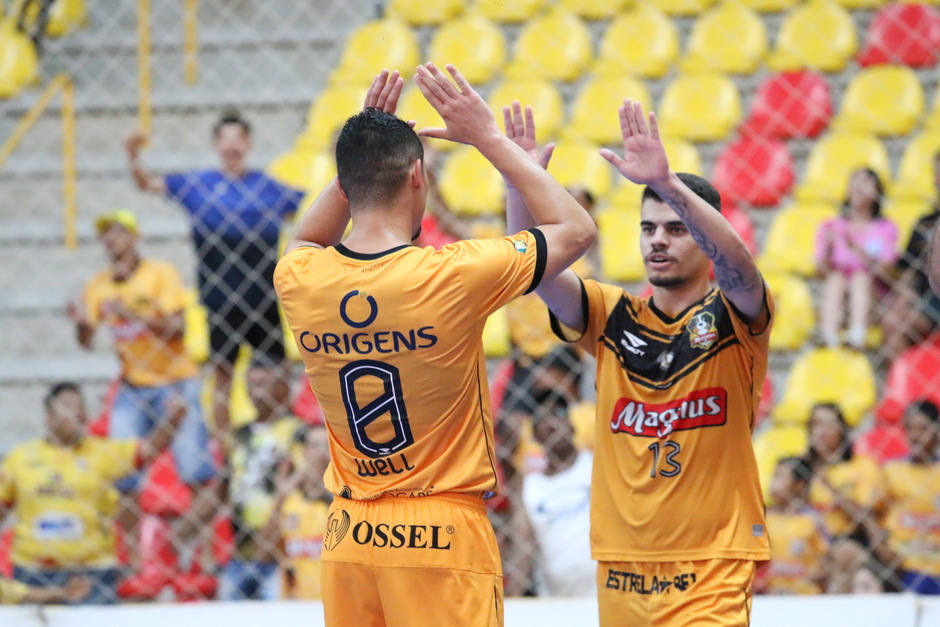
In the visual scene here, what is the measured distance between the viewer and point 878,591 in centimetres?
503

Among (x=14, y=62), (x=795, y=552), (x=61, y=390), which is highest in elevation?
(x=14, y=62)

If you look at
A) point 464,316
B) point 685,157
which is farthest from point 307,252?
point 685,157

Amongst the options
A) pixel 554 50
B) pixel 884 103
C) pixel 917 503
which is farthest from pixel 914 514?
pixel 554 50

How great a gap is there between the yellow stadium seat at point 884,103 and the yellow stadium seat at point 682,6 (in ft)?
3.92

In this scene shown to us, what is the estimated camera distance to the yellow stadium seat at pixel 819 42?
7.36m

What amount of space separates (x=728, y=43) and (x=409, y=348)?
18.6 feet

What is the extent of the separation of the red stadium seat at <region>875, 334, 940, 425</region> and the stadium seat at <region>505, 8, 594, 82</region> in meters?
2.97

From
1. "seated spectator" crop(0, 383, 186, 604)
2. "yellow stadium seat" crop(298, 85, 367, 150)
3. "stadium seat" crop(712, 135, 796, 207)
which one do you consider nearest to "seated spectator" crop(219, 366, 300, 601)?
"seated spectator" crop(0, 383, 186, 604)

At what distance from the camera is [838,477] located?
5.37m

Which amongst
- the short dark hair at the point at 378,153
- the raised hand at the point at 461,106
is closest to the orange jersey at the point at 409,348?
the short dark hair at the point at 378,153

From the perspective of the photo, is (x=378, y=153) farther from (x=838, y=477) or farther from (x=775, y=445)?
(x=775, y=445)

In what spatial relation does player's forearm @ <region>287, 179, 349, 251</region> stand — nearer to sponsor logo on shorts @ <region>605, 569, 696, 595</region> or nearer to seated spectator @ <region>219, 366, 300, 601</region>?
sponsor logo on shorts @ <region>605, 569, 696, 595</region>

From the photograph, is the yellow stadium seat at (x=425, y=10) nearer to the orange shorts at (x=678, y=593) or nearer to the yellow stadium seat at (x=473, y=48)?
the yellow stadium seat at (x=473, y=48)

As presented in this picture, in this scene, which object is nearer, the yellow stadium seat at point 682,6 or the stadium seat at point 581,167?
the stadium seat at point 581,167
